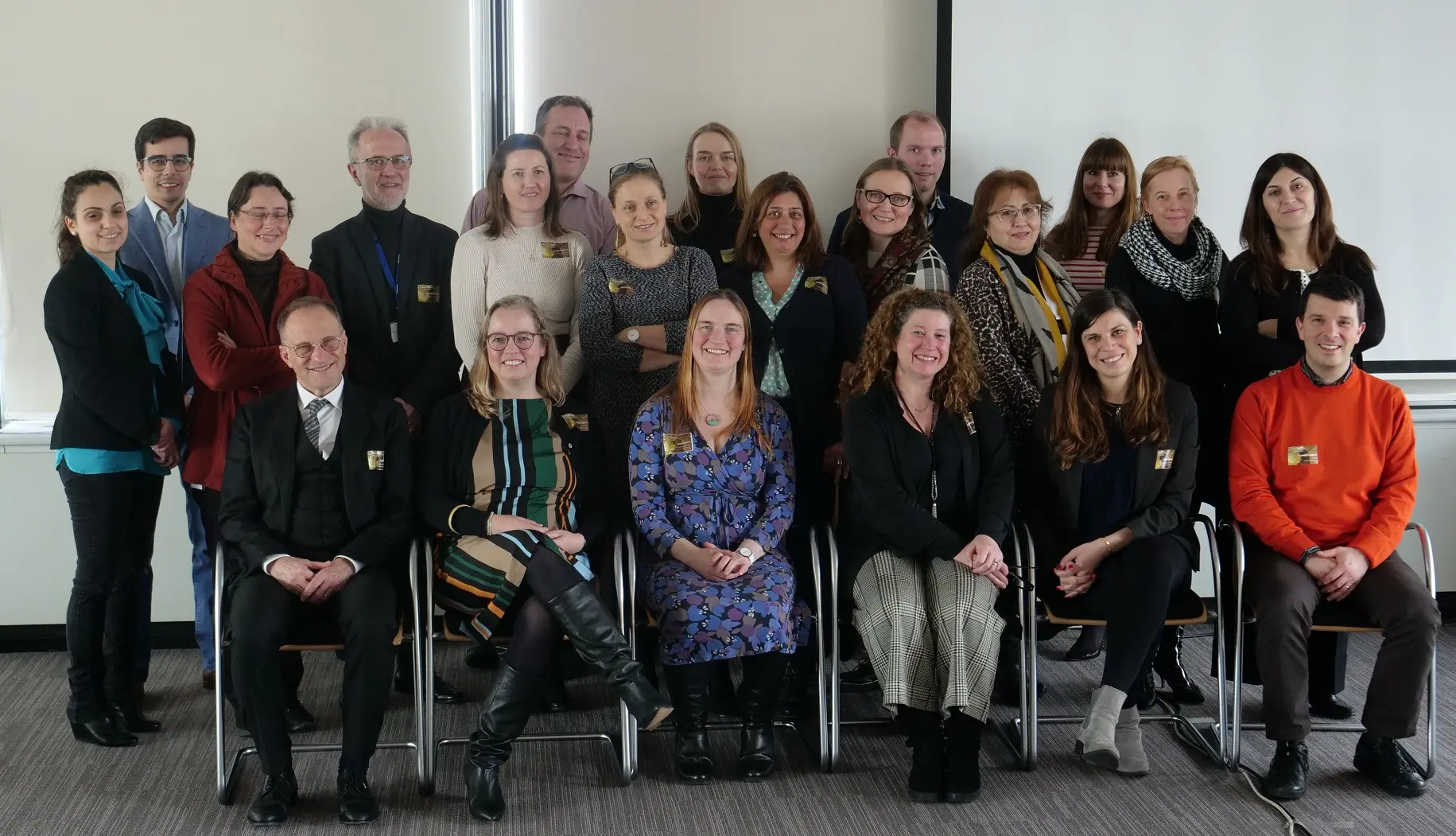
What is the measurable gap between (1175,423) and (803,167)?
5.70 ft

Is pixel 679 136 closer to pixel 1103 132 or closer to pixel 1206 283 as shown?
pixel 1103 132

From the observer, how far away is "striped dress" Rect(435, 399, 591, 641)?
2889 millimetres

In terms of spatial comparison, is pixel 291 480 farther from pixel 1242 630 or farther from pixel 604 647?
pixel 1242 630

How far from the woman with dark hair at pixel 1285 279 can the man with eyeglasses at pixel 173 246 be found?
9.93 ft

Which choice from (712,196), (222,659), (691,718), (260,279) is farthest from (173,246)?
(691,718)

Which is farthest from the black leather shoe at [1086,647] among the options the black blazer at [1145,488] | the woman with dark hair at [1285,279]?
the black blazer at [1145,488]

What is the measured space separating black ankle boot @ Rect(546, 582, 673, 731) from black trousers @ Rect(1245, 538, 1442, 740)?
4.93 feet

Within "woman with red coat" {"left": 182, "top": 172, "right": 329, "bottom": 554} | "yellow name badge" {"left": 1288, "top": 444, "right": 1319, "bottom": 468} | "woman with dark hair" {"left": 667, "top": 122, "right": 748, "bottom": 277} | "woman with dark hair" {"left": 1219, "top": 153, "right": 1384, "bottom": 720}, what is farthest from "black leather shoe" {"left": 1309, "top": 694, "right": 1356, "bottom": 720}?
"woman with red coat" {"left": 182, "top": 172, "right": 329, "bottom": 554}

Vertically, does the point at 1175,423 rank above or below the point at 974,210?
below

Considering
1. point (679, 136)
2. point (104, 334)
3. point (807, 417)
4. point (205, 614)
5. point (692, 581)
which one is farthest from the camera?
point (679, 136)

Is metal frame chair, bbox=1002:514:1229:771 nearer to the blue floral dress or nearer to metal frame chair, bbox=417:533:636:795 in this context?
the blue floral dress

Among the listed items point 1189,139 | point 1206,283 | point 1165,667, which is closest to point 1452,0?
point 1189,139

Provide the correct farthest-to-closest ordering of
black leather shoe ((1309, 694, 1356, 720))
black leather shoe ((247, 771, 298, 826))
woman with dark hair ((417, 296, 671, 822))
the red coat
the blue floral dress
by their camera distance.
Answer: black leather shoe ((1309, 694, 1356, 720))
the red coat
the blue floral dress
woman with dark hair ((417, 296, 671, 822))
black leather shoe ((247, 771, 298, 826))

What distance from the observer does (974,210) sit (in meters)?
3.47
